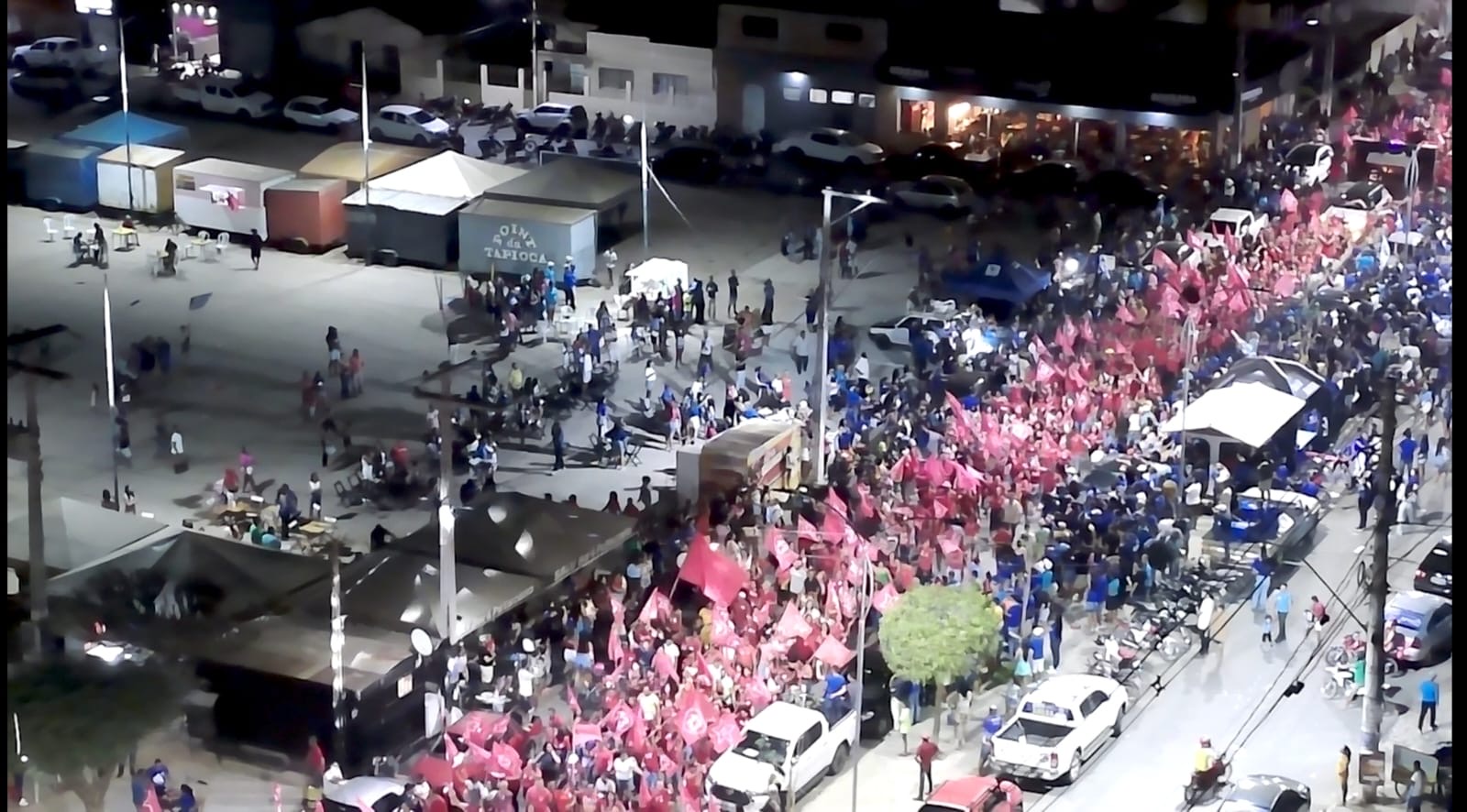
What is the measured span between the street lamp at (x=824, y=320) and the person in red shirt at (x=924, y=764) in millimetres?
1331

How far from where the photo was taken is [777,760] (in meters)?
5.61

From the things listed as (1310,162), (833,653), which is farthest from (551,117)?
(833,653)

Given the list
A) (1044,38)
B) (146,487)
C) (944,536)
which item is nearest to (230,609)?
(146,487)

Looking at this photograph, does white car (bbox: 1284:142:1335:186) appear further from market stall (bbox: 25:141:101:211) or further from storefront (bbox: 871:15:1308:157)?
market stall (bbox: 25:141:101:211)

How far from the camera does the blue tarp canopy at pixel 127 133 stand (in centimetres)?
937

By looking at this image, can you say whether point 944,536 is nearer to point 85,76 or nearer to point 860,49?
point 860,49

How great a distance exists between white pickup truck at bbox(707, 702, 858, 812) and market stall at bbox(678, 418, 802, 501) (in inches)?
48.8

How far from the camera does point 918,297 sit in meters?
8.05

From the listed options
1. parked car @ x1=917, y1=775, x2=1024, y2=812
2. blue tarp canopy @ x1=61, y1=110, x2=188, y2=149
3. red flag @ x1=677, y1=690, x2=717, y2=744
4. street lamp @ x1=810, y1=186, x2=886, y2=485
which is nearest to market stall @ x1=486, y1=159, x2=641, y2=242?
street lamp @ x1=810, y1=186, x2=886, y2=485

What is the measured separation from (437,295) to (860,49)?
6.60 ft

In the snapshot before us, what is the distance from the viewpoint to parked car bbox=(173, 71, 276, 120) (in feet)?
31.8

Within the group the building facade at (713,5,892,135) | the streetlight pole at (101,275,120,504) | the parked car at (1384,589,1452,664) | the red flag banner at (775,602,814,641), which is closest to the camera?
the red flag banner at (775,602,814,641)

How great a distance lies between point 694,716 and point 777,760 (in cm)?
27

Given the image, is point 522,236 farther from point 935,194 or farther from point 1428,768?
point 1428,768
